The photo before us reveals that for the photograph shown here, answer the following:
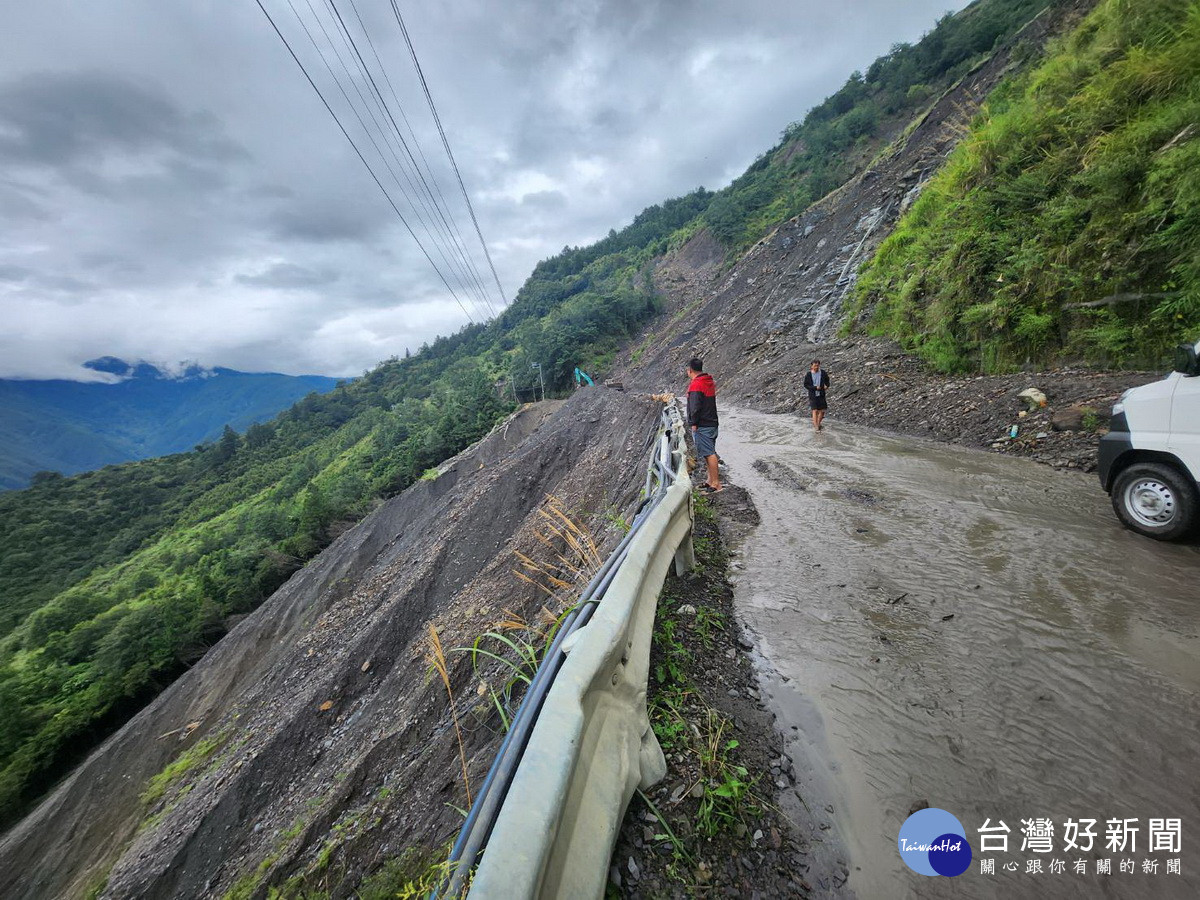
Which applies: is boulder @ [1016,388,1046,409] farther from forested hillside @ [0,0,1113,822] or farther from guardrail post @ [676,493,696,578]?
forested hillside @ [0,0,1113,822]

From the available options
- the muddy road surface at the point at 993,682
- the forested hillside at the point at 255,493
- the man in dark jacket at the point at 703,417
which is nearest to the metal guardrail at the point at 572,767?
the muddy road surface at the point at 993,682

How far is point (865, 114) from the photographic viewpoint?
43281mm

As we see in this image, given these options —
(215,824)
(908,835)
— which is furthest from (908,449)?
(215,824)

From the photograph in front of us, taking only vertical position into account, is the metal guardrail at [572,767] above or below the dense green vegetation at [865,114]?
below


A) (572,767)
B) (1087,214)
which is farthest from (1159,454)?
(1087,214)

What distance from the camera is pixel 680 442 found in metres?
5.66

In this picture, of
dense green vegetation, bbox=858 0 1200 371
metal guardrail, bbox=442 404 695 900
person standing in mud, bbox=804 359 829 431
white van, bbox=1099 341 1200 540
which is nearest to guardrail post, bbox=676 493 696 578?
metal guardrail, bbox=442 404 695 900

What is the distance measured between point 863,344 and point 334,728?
53.2 ft

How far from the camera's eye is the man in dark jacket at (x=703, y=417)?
634 centimetres

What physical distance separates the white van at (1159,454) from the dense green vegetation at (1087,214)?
12.5 ft

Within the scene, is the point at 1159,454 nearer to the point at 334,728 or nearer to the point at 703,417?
the point at 703,417

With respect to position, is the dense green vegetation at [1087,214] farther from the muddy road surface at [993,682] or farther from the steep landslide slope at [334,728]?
the steep landslide slope at [334,728]

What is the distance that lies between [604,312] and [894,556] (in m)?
46.7

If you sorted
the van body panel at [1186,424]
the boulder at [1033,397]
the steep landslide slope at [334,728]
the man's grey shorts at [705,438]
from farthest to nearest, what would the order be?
the boulder at [1033,397] → the man's grey shorts at [705,438] → the steep landslide slope at [334,728] → the van body panel at [1186,424]
